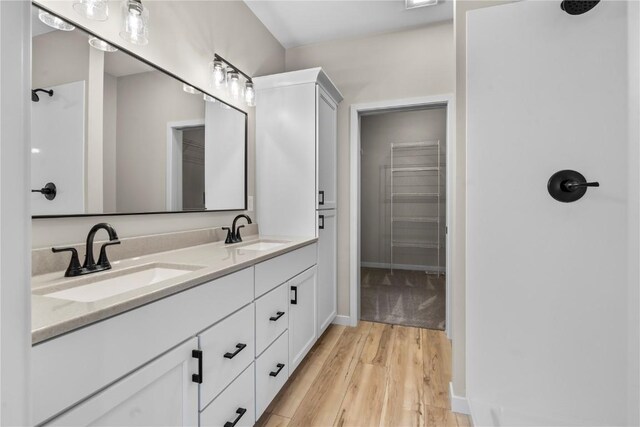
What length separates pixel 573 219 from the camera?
0.86m

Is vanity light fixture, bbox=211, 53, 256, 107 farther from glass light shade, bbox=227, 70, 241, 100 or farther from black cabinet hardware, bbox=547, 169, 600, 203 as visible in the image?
black cabinet hardware, bbox=547, 169, 600, 203

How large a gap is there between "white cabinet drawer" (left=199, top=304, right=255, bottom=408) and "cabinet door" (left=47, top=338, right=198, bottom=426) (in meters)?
0.05

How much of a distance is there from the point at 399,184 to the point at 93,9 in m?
4.22

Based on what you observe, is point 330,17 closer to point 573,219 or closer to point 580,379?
point 573,219

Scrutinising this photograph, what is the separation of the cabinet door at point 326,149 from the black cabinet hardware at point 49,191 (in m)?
1.54

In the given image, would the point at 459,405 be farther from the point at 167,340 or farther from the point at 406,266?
the point at 406,266

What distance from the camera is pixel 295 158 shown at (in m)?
2.38

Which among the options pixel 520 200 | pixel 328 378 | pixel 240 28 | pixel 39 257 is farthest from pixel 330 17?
pixel 328 378

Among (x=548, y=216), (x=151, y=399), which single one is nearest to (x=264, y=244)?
(x=151, y=399)

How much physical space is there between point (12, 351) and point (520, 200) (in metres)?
1.09

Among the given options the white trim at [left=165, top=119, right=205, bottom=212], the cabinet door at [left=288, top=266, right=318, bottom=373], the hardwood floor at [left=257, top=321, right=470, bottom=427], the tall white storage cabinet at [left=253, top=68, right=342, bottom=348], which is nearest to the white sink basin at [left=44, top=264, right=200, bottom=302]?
the white trim at [left=165, top=119, right=205, bottom=212]

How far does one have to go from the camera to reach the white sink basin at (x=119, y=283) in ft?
3.30

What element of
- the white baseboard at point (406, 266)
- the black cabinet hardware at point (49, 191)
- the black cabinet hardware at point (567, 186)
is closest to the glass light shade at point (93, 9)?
the black cabinet hardware at point (49, 191)

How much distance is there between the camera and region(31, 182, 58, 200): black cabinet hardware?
1.10 m
